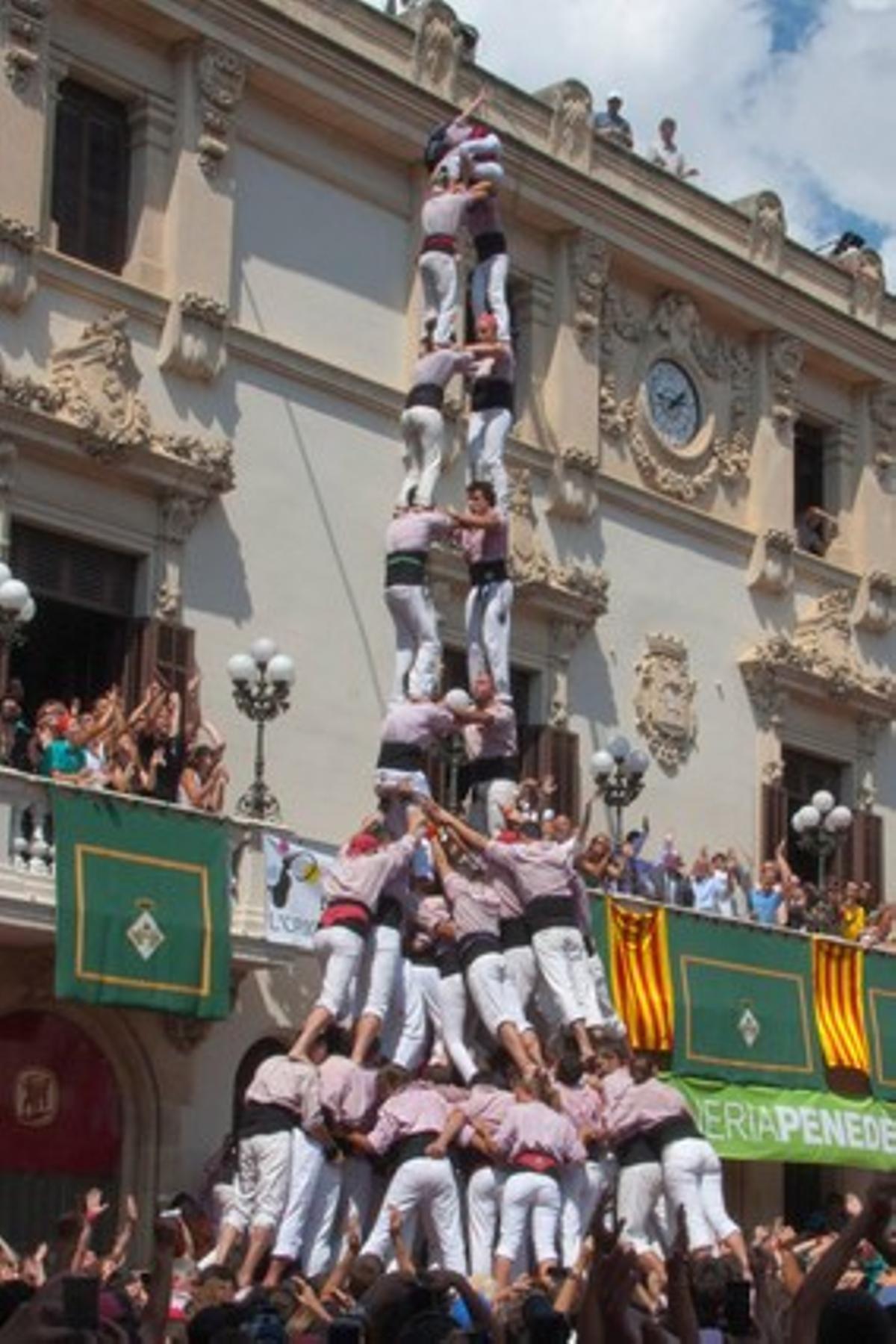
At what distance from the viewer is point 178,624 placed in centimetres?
2323

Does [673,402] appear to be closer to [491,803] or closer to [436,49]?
[436,49]

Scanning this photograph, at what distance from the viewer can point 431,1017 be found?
16.9 meters

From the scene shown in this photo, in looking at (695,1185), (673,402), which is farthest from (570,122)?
(695,1185)

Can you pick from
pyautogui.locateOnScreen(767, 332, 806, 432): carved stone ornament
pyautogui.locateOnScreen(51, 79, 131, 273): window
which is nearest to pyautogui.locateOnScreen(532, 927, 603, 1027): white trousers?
pyautogui.locateOnScreen(51, 79, 131, 273): window

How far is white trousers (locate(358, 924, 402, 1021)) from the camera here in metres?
16.4

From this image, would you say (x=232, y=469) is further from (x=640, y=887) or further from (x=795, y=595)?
(x=795, y=595)

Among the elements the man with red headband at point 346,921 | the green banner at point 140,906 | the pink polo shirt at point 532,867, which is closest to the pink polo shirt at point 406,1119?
the man with red headband at point 346,921

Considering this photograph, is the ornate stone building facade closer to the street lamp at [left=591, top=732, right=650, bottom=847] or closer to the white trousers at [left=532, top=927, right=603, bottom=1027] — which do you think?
the street lamp at [left=591, top=732, right=650, bottom=847]

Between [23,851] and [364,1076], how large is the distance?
4.68 metres

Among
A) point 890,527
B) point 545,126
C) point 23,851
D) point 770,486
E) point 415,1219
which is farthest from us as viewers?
point 890,527

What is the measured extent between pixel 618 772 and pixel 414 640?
26.5 feet

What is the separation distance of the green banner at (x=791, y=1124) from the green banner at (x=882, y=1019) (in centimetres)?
27

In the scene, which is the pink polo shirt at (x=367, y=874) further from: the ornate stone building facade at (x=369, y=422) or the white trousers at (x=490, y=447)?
the ornate stone building facade at (x=369, y=422)

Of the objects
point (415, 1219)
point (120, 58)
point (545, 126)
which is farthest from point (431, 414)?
point (545, 126)
